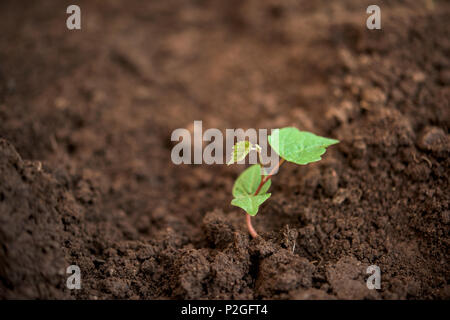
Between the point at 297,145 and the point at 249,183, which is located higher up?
the point at 297,145

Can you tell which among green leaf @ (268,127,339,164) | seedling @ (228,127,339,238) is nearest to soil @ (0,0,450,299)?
seedling @ (228,127,339,238)

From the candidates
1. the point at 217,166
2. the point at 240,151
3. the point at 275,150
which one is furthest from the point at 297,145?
the point at 217,166

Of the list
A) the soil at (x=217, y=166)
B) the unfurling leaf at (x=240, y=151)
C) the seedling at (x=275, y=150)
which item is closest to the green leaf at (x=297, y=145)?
the seedling at (x=275, y=150)

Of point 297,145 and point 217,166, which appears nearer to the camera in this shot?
point 297,145

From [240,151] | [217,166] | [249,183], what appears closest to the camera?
[240,151]

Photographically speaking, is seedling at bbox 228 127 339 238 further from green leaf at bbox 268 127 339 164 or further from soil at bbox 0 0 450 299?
soil at bbox 0 0 450 299

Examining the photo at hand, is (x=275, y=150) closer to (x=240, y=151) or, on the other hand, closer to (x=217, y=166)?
(x=240, y=151)

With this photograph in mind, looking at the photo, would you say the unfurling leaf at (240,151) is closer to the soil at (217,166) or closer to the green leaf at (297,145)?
the green leaf at (297,145)

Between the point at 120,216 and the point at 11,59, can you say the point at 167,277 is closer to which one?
the point at 120,216
